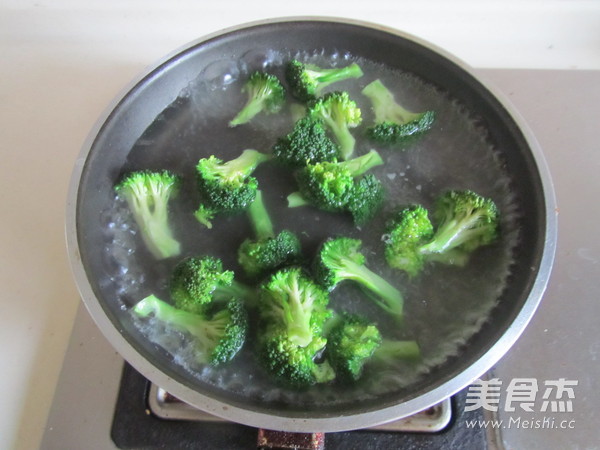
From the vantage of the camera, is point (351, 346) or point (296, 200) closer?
point (351, 346)

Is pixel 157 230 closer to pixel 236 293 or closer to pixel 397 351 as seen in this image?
pixel 236 293

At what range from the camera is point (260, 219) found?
0.95 m

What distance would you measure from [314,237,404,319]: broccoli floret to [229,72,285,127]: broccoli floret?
327 mm

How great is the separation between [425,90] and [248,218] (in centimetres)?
43

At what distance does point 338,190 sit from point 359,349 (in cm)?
27

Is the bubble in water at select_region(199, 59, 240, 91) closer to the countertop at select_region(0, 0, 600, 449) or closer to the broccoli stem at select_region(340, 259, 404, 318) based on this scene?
the countertop at select_region(0, 0, 600, 449)

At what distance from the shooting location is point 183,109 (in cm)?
107

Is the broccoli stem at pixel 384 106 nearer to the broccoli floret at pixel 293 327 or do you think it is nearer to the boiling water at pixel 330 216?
the boiling water at pixel 330 216

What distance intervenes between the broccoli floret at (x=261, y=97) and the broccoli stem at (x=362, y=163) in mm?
205

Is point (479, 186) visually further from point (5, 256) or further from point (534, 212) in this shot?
point (5, 256)

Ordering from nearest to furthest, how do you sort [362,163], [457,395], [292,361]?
[292,361] → [457,395] → [362,163]

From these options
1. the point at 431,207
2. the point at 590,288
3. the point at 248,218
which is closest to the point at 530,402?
the point at 590,288

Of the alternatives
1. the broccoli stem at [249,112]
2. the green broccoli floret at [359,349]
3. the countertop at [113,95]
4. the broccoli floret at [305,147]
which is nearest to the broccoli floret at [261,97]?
the broccoli stem at [249,112]

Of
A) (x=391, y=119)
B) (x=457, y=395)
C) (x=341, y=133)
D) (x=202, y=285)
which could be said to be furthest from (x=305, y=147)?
(x=457, y=395)
